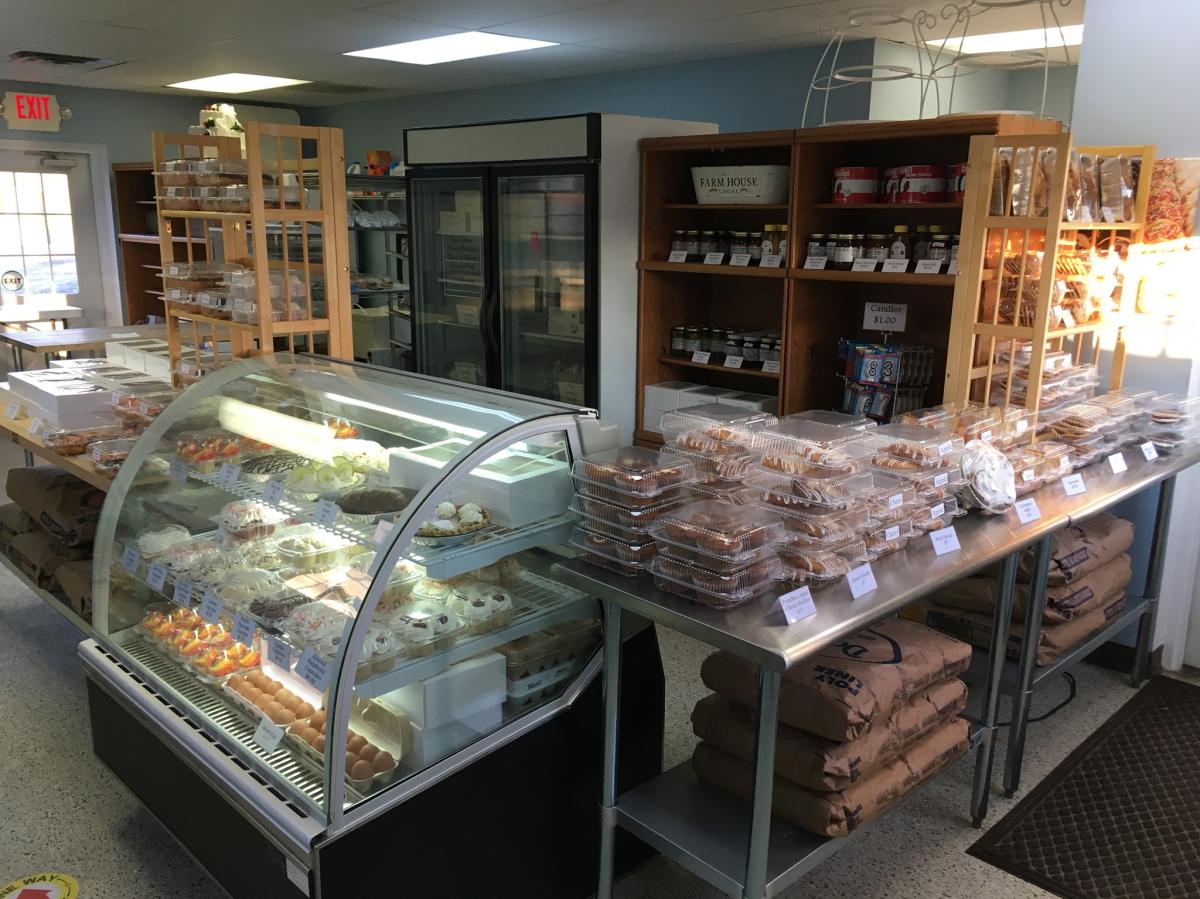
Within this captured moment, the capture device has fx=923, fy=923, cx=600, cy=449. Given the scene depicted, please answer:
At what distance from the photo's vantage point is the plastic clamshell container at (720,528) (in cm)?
187

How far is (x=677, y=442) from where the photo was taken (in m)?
2.32

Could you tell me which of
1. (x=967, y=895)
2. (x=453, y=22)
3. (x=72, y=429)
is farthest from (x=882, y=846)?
(x=453, y=22)

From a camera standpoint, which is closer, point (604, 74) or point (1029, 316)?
point (1029, 316)

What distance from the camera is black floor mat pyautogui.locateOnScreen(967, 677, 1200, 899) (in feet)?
7.95

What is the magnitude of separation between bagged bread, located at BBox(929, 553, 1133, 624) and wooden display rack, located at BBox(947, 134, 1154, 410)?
0.60 metres

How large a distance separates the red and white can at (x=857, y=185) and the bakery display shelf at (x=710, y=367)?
872 mm

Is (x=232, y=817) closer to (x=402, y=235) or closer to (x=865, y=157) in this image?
(x=865, y=157)

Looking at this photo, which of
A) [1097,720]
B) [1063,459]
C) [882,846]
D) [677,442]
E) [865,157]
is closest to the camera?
[677,442]

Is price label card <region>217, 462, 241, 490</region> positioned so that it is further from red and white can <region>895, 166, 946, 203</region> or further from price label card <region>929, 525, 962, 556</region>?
red and white can <region>895, 166, 946, 203</region>

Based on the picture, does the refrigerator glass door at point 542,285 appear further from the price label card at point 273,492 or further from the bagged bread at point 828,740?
the bagged bread at point 828,740

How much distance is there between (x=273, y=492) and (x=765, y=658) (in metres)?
1.32

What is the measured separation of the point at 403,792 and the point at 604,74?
578 centimetres

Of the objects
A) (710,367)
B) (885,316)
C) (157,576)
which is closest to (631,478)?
(157,576)

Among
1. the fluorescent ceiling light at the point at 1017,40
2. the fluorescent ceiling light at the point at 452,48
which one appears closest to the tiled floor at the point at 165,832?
the fluorescent ceiling light at the point at 1017,40
